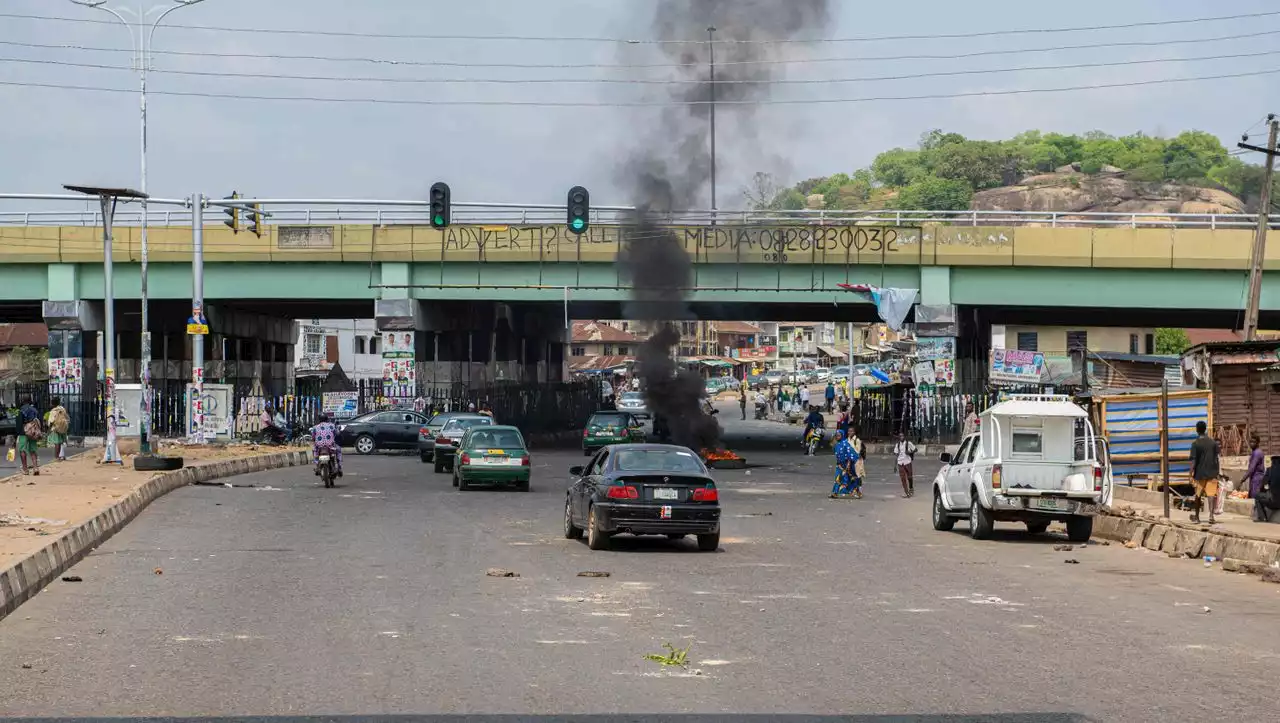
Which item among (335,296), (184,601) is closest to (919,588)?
(184,601)

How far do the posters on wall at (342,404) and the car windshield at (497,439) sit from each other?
25.5 meters

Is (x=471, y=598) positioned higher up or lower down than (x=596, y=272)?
lower down

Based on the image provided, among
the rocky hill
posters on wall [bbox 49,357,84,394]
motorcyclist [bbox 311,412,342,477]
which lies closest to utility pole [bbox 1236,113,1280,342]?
motorcyclist [bbox 311,412,342,477]

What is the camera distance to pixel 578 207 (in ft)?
116

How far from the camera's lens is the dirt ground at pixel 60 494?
18.1 m

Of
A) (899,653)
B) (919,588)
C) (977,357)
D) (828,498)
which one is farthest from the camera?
(977,357)

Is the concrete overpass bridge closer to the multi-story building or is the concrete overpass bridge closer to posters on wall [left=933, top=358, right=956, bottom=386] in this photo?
posters on wall [left=933, top=358, right=956, bottom=386]

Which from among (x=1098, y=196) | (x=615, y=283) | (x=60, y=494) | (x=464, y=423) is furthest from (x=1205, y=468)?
(x=1098, y=196)

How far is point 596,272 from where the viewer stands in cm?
5256

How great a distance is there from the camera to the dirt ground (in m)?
18.1

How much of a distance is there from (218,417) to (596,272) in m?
13.7

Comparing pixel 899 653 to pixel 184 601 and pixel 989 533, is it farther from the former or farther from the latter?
pixel 989 533

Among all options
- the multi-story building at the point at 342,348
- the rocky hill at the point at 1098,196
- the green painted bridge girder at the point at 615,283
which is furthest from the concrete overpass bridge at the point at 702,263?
the rocky hill at the point at 1098,196

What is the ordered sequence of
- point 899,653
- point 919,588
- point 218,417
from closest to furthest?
point 899,653 → point 919,588 → point 218,417
